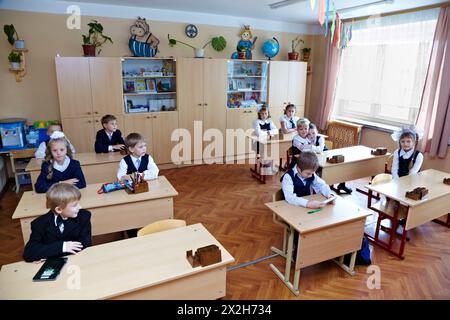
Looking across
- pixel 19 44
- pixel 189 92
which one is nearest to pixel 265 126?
pixel 189 92

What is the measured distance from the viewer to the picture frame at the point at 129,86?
582 cm

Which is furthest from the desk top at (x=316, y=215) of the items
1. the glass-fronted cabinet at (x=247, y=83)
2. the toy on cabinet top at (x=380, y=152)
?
the glass-fronted cabinet at (x=247, y=83)

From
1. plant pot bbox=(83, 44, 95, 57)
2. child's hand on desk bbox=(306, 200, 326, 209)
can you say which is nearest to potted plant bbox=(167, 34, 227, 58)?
plant pot bbox=(83, 44, 95, 57)

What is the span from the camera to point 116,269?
6.07 feet

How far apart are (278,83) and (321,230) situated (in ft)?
15.6

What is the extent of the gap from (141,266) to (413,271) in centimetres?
267

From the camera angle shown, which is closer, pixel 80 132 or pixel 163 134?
pixel 80 132

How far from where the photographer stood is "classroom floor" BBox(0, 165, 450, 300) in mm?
2820

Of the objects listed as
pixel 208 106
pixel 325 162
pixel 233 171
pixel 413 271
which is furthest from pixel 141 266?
pixel 208 106

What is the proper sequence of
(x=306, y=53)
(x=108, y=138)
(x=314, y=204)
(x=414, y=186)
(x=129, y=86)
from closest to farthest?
(x=314, y=204), (x=414, y=186), (x=108, y=138), (x=129, y=86), (x=306, y=53)

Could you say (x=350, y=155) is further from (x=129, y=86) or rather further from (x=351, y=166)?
(x=129, y=86)

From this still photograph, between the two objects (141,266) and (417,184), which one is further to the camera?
(417,184)

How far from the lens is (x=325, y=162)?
13.9 ft
